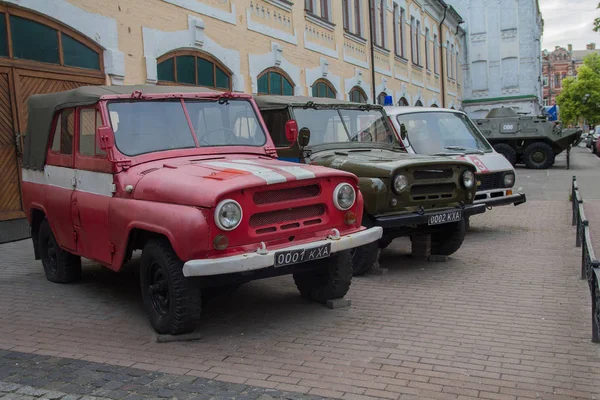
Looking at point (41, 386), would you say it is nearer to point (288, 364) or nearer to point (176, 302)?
point (176, 302)

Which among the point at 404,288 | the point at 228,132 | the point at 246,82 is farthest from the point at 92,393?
the point at 246,82

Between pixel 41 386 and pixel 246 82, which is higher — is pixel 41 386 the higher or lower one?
the lower one

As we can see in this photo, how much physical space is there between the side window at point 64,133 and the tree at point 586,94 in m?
71.5

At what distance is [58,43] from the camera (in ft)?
33.0

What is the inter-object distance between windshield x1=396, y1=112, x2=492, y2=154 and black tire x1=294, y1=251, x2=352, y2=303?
4.02m

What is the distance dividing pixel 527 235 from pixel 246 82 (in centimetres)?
Answer: 774

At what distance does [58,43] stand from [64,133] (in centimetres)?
437

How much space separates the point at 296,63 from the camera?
17484 mm

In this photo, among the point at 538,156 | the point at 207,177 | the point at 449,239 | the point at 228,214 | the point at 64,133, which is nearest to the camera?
the point at 228,214

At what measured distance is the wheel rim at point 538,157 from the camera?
23.3 meters

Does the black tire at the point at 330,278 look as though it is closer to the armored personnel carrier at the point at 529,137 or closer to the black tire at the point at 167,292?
the black tire at the point at 167,292

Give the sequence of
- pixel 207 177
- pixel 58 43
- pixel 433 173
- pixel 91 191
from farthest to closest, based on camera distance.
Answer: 1. pixel 58 43
2. pixel 433 173
3. pixel 91 191
4. pixel 207 177

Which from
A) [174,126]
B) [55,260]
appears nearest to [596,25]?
[174,126]

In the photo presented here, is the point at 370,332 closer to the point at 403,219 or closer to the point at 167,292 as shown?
the point at 167,292
